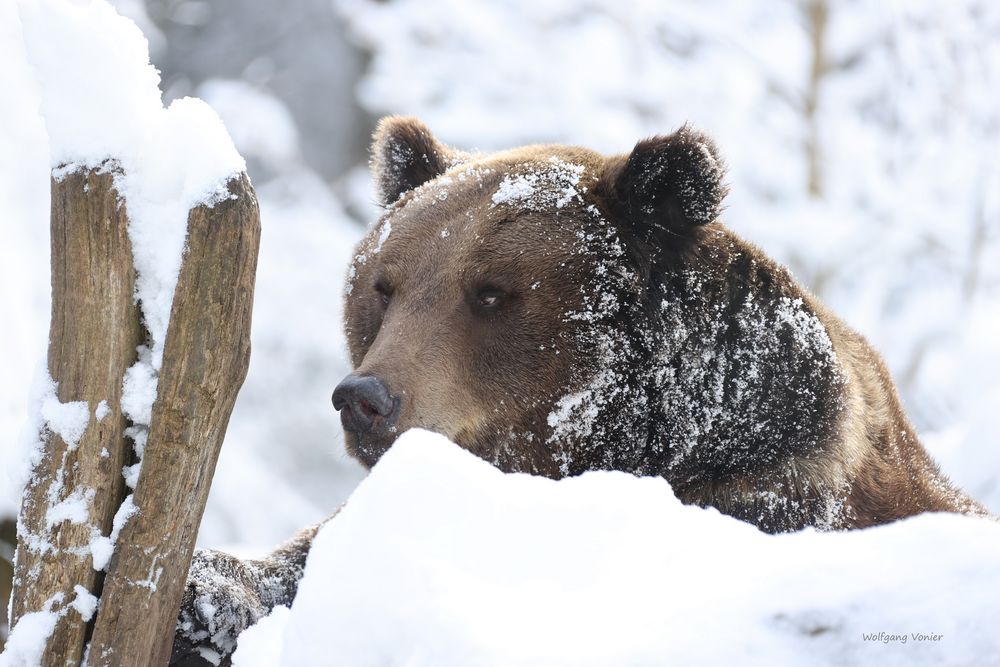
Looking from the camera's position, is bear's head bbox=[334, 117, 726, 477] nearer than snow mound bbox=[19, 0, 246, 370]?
No

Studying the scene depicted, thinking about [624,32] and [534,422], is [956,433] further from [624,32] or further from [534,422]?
[624,32]

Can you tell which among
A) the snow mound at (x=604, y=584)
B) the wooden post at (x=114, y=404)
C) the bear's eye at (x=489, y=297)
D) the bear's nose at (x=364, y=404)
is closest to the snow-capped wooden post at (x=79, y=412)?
the wooden post at (x=114, y=404)

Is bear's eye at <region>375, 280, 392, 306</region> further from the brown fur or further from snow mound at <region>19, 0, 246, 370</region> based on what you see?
snow mound at <region>19, 0, 246, 370</region>

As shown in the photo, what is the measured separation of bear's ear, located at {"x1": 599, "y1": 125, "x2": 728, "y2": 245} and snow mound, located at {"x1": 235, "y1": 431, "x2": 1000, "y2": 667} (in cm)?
144

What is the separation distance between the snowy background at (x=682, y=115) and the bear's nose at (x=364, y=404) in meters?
8.15

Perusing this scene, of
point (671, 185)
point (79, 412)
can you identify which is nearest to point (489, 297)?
point (671, 185)

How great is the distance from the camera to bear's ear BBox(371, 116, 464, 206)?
3.80 m

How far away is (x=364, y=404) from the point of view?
2.81 m

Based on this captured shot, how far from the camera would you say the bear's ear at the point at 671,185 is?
301cm

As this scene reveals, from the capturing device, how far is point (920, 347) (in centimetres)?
1273

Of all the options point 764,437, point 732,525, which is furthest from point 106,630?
point 764,437

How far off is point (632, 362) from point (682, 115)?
11.5 m

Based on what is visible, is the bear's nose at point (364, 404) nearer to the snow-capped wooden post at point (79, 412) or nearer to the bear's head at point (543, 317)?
the bear's head at point (543, 317)

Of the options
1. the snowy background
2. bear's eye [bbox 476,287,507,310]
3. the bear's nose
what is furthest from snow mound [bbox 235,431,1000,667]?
the snowy background
